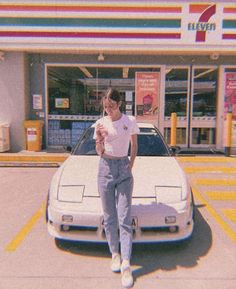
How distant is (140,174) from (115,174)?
0.81 meters

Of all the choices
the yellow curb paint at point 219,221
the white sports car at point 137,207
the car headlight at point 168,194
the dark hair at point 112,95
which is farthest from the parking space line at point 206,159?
the dark hair at point 112,95

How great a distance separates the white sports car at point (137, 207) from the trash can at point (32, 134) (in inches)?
Answer: 248

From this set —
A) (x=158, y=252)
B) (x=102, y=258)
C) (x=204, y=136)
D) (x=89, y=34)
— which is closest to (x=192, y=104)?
(x=204, y=136)

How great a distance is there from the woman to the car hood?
0.35 metres

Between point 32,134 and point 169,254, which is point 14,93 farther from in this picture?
point 169,254

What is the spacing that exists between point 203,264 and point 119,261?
2.99 feet

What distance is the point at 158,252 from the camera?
3.60 meters

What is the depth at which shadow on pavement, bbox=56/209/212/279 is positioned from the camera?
332 centimetres

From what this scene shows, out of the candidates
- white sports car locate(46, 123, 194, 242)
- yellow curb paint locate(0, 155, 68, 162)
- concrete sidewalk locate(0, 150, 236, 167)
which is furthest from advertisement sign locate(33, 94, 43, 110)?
A: white sports car locate(46, 123, 194, 242)

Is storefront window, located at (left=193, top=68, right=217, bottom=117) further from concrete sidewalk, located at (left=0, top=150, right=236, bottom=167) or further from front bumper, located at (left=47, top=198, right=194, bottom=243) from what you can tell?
front bumper, located at (left=47, top=198, right=194, bottom=243)

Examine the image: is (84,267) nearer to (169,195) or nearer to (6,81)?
(169,195)

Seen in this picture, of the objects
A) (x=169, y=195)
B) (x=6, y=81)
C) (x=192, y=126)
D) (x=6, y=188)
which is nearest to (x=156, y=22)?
(x=192, y=126)

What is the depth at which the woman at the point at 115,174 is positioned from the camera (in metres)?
3.20

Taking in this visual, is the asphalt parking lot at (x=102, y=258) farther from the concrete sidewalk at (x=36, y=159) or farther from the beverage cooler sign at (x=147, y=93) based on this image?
the beverage cooler sign at (x=147, y=93)
